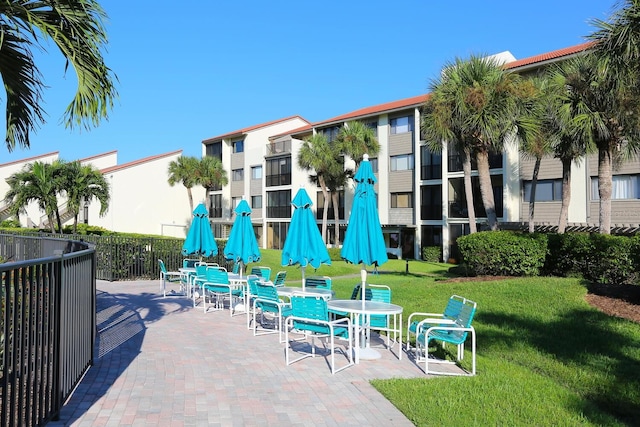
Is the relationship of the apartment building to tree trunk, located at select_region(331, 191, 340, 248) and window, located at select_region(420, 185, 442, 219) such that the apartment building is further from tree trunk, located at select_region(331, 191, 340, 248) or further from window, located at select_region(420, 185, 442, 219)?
tree trunk, located at select_region(331, 191, 340, 248)

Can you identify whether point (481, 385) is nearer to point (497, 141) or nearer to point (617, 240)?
point (617, 240)

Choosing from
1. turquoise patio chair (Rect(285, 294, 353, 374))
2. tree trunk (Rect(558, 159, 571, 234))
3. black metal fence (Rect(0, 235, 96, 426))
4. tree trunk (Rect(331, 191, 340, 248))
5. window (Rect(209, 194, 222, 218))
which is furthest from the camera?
window (Rect(209, 194, 222, 218))

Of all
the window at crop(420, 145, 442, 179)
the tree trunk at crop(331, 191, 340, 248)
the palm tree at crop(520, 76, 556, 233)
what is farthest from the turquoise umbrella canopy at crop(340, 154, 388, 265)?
the tree trunk at crop(331, 191, 340, 248)

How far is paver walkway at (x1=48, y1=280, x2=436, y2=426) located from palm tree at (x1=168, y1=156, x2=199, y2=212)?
36393 millimetres

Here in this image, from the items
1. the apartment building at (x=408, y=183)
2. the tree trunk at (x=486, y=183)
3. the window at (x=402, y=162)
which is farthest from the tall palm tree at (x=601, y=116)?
the window at (x=402, y=162)

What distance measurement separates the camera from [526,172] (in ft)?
97.7

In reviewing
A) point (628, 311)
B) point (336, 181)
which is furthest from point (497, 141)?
point (336, 181)

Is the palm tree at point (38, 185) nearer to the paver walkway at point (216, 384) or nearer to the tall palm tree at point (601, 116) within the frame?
the paver walkway at point (216, 384)

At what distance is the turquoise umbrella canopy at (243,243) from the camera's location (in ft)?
39.9

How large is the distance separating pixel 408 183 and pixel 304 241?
27.7 metres

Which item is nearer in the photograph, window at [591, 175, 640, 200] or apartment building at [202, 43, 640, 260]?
window at [591, 175, 640, 200]

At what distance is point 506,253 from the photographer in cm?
1534

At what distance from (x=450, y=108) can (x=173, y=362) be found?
14106 millimetres

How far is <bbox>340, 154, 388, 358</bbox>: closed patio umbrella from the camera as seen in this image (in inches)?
328
